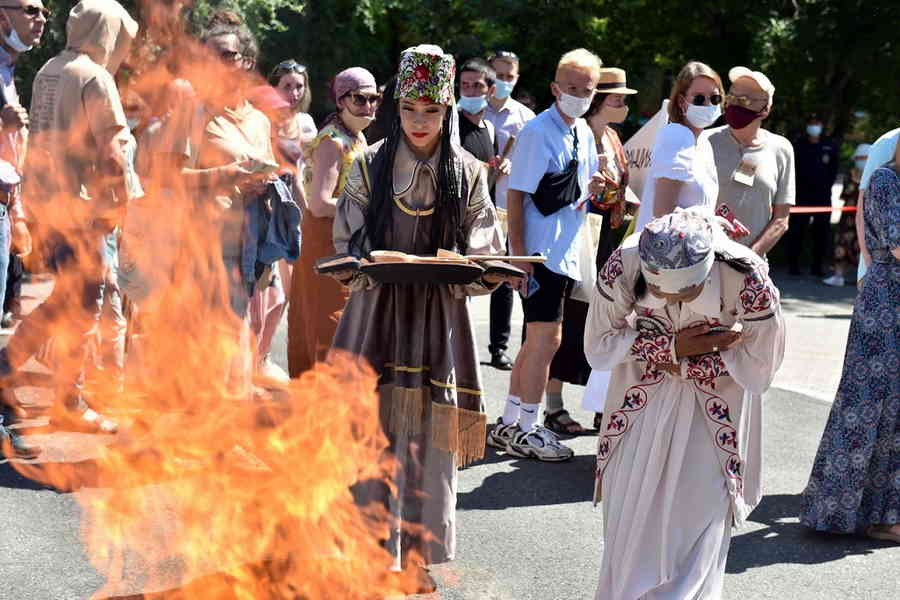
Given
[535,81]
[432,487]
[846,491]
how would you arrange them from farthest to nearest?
[535,81]
[846,491]
[432,487]

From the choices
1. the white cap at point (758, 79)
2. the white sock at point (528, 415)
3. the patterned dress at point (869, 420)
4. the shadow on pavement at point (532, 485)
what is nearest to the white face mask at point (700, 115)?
the white cap at point (758, 79)

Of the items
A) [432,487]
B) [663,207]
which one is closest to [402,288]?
[432,487]

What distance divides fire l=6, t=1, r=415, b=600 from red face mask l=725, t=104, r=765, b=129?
280cm

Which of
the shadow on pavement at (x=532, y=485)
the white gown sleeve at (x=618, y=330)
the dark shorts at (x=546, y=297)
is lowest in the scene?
the shadow on pavement at (x=532, y=485)

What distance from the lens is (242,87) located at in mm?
6988

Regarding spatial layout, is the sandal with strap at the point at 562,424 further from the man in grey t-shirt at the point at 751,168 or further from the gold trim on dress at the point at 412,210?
the gold trim on dress at the point at 412,210

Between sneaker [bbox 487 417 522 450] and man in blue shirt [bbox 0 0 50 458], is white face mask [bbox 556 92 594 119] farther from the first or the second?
man in blue shirt [bbox 0 0 50 458]

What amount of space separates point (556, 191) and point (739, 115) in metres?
1.11

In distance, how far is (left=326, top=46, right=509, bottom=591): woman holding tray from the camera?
17.1ft

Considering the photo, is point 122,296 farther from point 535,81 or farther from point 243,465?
point 535,81

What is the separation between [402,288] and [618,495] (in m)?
1.32

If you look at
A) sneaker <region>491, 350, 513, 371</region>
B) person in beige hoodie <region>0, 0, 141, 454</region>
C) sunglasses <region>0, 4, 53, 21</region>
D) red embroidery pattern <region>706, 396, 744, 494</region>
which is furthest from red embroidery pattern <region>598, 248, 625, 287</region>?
sneaker <region>491, 350, 513, 371</region>

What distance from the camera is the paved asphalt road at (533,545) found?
16.7 feet

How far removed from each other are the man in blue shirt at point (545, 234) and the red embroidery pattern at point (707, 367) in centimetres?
241
